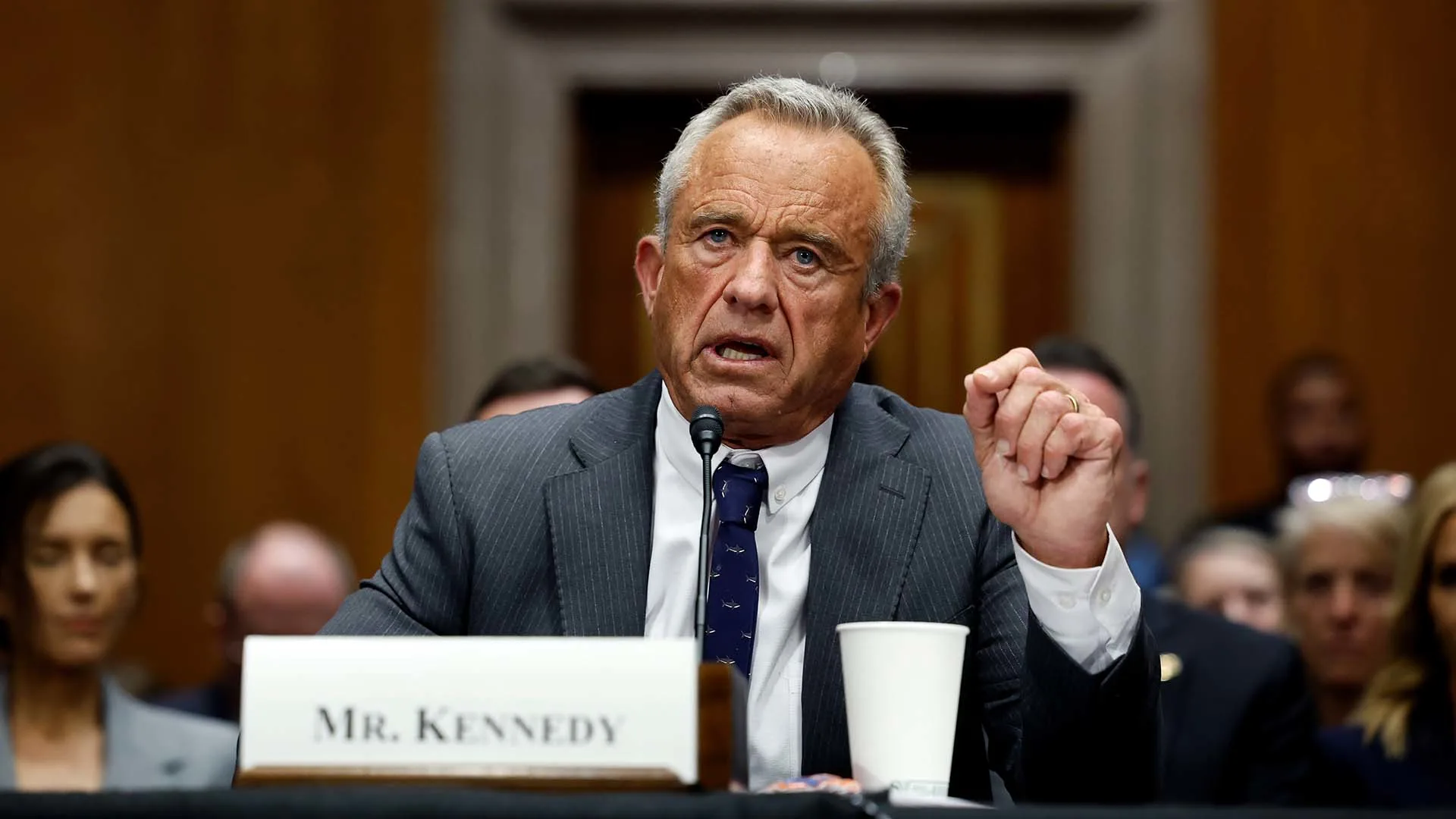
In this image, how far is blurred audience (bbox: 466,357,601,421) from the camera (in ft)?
12.9

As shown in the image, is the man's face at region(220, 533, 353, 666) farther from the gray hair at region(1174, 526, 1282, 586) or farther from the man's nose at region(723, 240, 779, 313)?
the man's nose at region(723, 240, 779, 313)

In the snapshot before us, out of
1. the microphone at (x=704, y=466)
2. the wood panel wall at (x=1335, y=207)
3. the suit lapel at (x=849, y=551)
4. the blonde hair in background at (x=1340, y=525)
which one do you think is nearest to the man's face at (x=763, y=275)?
the suit lapel at (x=849, y=551)

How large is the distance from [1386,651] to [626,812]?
264 cm

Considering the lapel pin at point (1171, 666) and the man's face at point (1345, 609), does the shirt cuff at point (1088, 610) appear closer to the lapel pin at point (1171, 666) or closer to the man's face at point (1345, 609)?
the lapel pin at point (1171, 666)

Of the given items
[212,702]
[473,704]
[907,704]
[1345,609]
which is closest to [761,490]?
[907,704]

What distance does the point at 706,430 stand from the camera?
2154 millimetres

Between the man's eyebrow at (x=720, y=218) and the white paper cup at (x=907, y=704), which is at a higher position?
the man's eyebrow at (x=720, y=218)

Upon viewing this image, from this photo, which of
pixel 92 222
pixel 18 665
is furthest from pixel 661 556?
pixel 92 222

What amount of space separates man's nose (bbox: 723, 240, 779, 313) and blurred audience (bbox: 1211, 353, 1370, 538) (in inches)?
120

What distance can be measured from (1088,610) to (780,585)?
0.48m

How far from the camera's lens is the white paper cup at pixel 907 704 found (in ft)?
6.02

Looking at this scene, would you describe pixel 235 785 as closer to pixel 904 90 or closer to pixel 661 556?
pixel 661 556

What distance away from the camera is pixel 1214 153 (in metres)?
5.87

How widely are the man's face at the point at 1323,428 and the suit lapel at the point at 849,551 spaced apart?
9.81 ft
